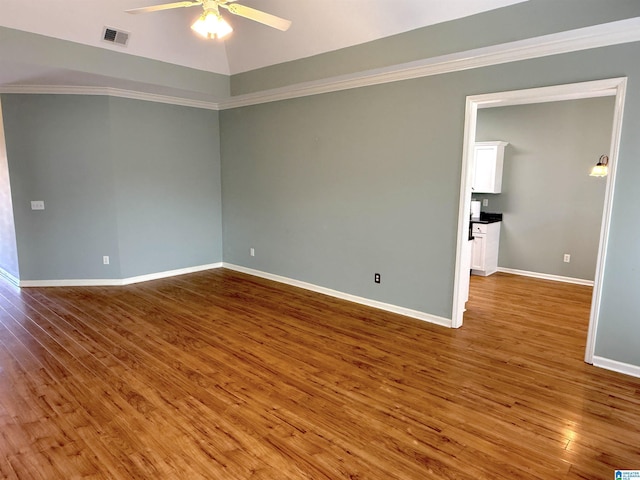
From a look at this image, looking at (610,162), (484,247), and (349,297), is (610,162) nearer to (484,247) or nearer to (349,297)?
(349,297)

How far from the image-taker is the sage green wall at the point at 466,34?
108 inches

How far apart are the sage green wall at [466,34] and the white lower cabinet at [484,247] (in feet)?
10.9

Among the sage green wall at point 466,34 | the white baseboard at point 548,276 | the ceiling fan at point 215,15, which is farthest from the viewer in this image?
the white baseboard at point 548,276

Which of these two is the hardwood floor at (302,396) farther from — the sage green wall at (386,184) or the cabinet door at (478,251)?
the cabinet door at (478,251)

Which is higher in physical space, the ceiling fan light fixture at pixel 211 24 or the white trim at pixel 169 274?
the ceiling fan light fixture at pixel 211 24

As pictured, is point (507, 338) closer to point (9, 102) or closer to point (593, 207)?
point (593, 207)

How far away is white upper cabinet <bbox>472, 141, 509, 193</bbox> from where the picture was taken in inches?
240

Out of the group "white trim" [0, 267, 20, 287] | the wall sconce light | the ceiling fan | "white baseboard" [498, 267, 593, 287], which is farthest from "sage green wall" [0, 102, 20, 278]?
the wall sconce light

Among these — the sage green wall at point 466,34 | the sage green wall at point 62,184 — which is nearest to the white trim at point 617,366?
the sage green wall at point 466,34

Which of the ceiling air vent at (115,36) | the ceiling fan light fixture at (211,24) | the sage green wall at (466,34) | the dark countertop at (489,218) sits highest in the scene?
the ceiling air vent at (115,36)

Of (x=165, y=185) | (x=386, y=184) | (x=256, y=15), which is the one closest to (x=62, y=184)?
(x=165, y=185)

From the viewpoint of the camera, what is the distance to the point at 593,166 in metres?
5.45

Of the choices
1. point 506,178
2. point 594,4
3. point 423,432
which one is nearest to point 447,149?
point 594,4

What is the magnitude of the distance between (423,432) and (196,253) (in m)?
4.70
